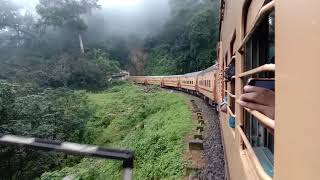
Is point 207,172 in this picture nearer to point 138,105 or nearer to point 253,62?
point 253,62

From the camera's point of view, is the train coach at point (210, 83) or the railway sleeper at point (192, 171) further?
the train coach at point (210, 83)

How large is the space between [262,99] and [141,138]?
1106 cm

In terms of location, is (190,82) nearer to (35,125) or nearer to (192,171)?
(35,125)

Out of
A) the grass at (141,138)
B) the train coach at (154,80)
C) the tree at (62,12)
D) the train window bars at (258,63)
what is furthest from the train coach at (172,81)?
the train window bars at (258,63)

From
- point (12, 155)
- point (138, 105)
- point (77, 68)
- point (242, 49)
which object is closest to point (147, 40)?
point (77, 68)

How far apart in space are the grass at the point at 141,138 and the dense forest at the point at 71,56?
997 millimetres

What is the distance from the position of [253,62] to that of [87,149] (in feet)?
4.56

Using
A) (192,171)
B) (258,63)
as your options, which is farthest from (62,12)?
(258,63)

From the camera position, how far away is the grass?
27.7ft

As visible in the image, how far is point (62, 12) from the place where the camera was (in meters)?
41.6

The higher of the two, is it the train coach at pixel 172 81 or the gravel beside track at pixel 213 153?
the train coach at pixel 172 81

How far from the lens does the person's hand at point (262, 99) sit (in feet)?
4.99

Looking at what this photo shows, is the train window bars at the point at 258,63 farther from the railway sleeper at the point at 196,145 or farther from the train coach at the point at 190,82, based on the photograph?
the train coach at the point at 190,82

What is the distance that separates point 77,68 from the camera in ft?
115
